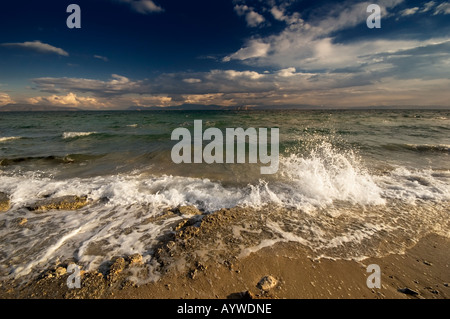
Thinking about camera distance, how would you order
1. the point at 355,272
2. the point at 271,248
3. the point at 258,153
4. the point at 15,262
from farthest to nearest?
the point at 258,153, the point at 271,248, the point at 15,262, the point at 355,272

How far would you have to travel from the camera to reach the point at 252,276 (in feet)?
10.2

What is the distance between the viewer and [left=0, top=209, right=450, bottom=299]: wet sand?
2.85m

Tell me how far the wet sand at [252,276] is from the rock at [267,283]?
0.03 metres

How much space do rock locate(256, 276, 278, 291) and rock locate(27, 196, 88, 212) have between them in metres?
5.25

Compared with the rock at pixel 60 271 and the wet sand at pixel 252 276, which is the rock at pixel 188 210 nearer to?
the wet sand at pixel 252 276

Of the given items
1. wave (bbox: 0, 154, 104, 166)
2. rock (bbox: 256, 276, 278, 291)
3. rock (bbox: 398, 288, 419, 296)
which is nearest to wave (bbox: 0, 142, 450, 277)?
rock (bbox: 398, 288, 419, 296)

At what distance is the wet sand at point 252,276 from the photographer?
2848mm

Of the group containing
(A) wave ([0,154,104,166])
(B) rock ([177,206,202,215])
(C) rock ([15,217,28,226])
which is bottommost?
(C) rock ([15,217,28,226])

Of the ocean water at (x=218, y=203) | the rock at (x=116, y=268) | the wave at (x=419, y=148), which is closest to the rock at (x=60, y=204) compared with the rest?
the ocean water at (x=218, y=203)

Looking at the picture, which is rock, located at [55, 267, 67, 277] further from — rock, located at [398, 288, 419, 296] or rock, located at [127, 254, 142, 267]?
rock, located at [398, 288, 419, 296]

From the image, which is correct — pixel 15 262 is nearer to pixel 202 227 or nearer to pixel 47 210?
pixel 47 210
